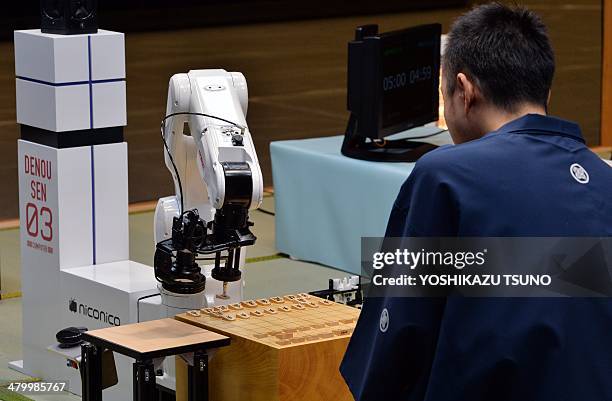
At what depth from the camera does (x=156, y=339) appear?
131 inches

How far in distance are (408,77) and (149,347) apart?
331cm

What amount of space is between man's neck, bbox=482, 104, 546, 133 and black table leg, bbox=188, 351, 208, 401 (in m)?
1.50

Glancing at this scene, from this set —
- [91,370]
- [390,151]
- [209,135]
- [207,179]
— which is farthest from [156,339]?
[390,151]

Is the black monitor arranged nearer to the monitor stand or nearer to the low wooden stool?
the monitor stand

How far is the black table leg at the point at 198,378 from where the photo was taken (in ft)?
11.0

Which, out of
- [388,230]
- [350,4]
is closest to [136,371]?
[388,230]

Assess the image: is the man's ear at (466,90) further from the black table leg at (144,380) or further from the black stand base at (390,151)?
the black stand base at (390,151)

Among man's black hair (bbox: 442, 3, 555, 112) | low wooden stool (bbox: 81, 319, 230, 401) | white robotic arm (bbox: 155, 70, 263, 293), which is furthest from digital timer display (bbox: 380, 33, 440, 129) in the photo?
man's black hair (bbox: 442, 3, 555, 112)

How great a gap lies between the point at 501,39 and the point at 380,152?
4245 millimetres

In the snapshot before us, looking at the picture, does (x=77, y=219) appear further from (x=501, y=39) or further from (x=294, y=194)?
(x=501, y=39)

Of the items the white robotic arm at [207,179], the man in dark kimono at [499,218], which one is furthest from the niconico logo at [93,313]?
the man in dark kimono at [499,218]

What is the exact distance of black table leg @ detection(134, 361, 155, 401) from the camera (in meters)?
3.28

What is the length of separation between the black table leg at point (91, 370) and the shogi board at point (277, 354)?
264 millimetres

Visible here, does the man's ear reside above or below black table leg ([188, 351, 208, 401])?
above
